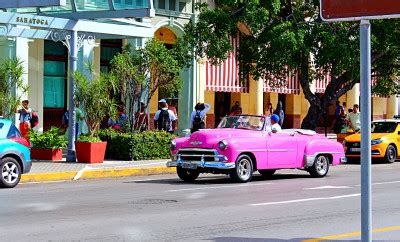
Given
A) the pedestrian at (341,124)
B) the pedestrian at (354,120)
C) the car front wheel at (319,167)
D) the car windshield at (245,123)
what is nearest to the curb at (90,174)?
the car windshield at (245,123)

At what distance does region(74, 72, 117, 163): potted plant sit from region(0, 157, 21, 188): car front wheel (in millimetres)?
5327

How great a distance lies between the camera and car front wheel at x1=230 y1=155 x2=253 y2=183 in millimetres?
17156

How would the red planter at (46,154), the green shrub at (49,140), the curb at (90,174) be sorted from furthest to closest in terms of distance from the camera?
the red planter at (46,154)
the green shrub at (49,140)
the curb at (90,174)

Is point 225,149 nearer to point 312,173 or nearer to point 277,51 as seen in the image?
point 312,173

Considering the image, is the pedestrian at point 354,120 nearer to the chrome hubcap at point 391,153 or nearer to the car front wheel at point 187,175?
the chrome hubcap at point 391,153

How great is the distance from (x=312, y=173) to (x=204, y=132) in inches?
143

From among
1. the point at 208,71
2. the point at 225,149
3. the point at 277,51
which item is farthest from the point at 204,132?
the point at 208,71

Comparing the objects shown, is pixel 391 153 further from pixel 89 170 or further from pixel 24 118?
pixel 24 118

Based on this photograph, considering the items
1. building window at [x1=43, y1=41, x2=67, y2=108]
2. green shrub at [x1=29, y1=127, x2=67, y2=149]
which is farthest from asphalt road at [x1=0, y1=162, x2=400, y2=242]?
building window at [x1=43, y1=41, x2=67, y2=108]

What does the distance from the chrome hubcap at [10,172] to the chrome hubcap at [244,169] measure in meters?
5.05

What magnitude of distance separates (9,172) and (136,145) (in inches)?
277

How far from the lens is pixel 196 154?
56.0 ft

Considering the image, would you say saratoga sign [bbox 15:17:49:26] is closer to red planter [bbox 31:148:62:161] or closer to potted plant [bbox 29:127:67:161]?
potted plant [bbox 29:127:67:161]

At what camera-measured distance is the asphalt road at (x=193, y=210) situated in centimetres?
984
